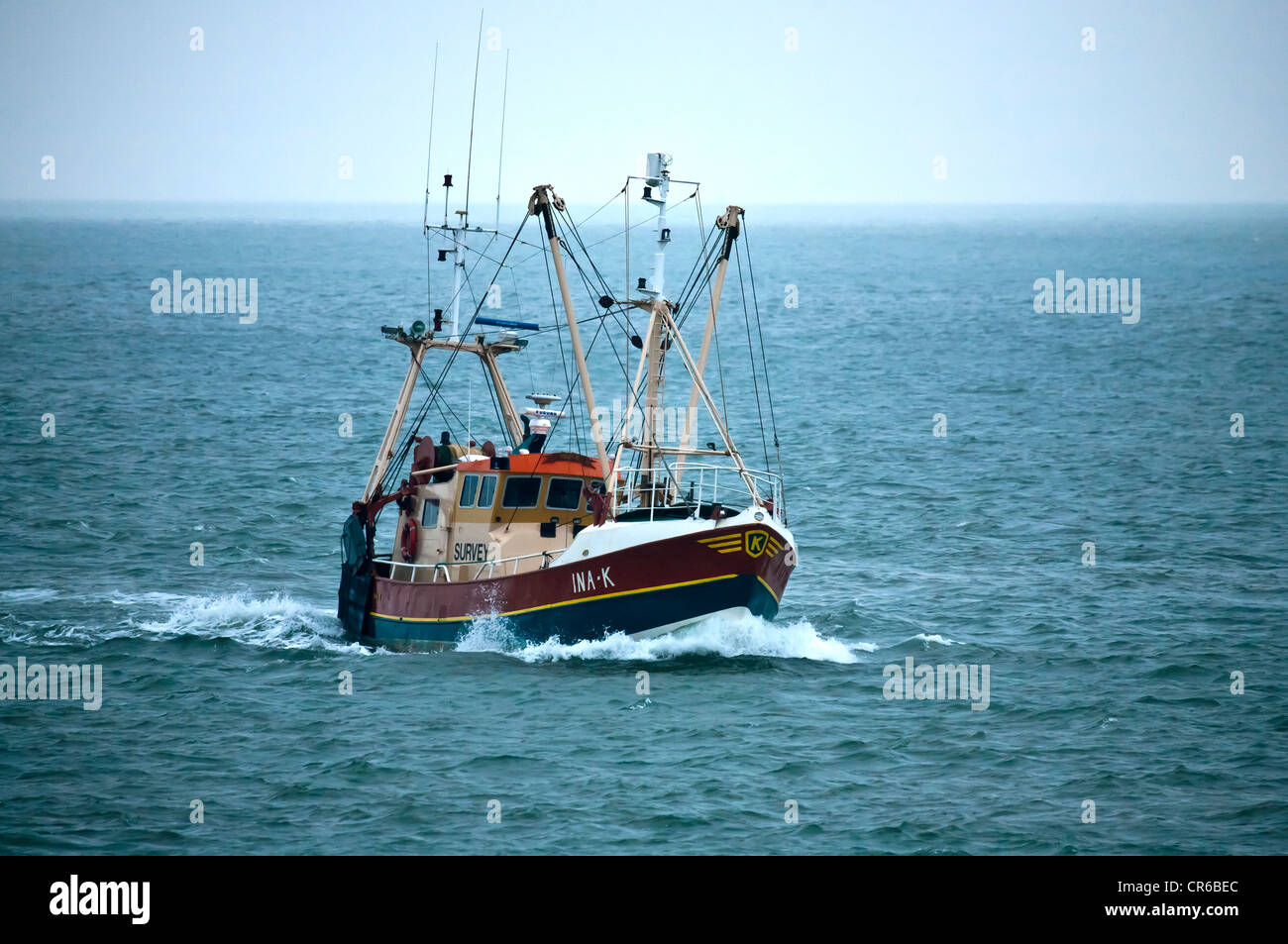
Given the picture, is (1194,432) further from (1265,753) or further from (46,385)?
(46,385)

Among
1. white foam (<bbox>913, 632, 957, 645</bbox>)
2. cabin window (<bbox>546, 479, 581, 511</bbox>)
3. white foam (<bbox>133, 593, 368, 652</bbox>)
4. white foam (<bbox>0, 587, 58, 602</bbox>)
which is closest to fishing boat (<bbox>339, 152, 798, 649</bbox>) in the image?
cabin window (<bbox>546, 479, 581, 511</bbox>)

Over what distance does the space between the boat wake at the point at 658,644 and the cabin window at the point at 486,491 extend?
12.1 feet

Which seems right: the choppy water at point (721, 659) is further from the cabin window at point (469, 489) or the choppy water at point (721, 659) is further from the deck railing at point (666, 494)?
the cabin window at point (469, 489)

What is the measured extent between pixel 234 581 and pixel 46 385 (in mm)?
38897

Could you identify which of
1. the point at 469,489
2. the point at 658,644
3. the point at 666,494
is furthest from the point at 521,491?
the point at 658,644

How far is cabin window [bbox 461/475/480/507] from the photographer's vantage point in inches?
1479

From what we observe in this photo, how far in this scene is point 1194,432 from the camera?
6738cm

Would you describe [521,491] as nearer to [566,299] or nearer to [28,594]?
[566,299]

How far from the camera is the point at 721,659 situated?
113ft

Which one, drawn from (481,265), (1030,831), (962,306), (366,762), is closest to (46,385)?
(366,762)

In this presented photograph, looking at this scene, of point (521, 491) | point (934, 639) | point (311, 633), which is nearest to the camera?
point (934, 639)

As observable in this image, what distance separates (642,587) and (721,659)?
2649mm
